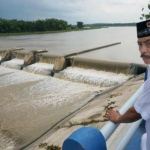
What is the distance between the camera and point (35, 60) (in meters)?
13.3

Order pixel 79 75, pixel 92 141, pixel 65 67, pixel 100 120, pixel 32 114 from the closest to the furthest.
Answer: pixel 92 141, pixel 100 120, pixel 32 114, pixel 79 75, pixel 65 67

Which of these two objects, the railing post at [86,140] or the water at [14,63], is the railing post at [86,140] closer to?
the railing post at [86,140]

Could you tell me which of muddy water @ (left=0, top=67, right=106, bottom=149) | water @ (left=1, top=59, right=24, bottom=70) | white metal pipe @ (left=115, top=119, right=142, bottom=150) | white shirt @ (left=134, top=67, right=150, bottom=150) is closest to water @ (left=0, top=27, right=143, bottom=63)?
water @ (left=1, top=59, right=24, bottom=70)

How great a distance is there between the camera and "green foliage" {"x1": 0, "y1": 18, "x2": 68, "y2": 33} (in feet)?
172

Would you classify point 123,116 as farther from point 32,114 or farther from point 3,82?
point 3,82

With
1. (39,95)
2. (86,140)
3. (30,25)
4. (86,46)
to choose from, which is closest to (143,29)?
(86,140)

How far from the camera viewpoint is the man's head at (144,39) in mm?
1176

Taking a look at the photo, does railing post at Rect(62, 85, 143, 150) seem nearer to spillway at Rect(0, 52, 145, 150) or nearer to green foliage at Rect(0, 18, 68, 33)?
spillway at Rect(0, 52, 145, 150)

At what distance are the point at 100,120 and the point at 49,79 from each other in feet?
21.3

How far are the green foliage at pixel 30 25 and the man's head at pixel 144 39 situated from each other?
53.2m

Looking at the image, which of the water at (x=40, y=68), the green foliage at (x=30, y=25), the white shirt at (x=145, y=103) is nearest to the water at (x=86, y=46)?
the water at (x=40, y=68)

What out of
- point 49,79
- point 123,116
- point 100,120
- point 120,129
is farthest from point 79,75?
point 123,116

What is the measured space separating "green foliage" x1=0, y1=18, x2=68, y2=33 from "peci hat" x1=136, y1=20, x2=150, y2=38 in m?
53.2

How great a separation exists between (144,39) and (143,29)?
73 millimetres
